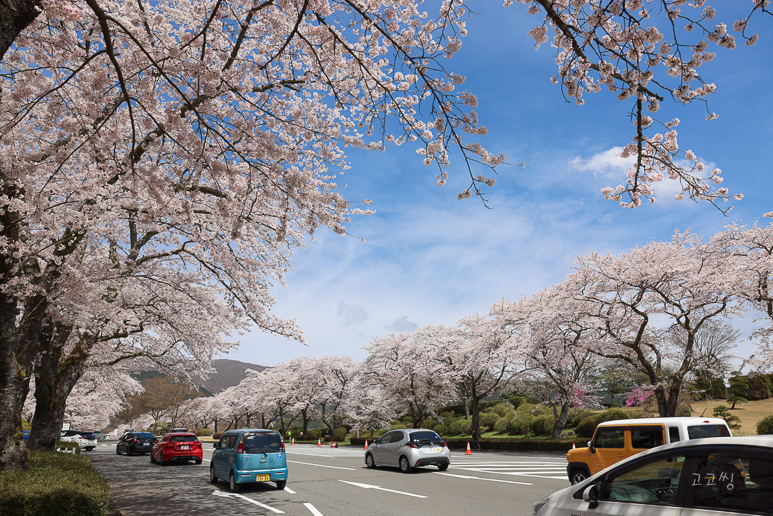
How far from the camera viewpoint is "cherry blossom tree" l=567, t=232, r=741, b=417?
21.1 m

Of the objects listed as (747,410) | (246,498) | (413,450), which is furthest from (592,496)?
(747,410)

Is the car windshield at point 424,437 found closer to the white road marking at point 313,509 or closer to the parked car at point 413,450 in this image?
the parked car at point 413,450

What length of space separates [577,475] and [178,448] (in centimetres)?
1826

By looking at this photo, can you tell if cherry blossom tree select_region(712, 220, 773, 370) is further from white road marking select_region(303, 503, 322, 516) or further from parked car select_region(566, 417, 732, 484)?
white road marking select_region(303, 503, 322, 516)

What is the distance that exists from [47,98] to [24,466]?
306 inches

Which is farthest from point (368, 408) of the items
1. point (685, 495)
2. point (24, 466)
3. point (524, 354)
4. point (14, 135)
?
point (685, 495)

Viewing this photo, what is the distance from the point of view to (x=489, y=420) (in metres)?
39.2

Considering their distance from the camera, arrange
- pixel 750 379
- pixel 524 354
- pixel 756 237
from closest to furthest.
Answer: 1. pixel 756 237
2. pixel 524 354
3. pixel 750 379

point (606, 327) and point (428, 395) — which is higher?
point (606, 327)

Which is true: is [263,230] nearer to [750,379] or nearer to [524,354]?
[524,354]

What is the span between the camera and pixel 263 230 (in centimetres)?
1460

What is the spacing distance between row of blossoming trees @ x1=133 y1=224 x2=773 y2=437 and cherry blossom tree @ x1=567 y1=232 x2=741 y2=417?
2.3 inches

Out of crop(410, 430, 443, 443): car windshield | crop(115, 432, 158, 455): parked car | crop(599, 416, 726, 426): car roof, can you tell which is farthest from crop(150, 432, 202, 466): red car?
crop(599, 416, 726, 426): car roof

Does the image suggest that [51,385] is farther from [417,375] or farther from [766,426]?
[766,426]
